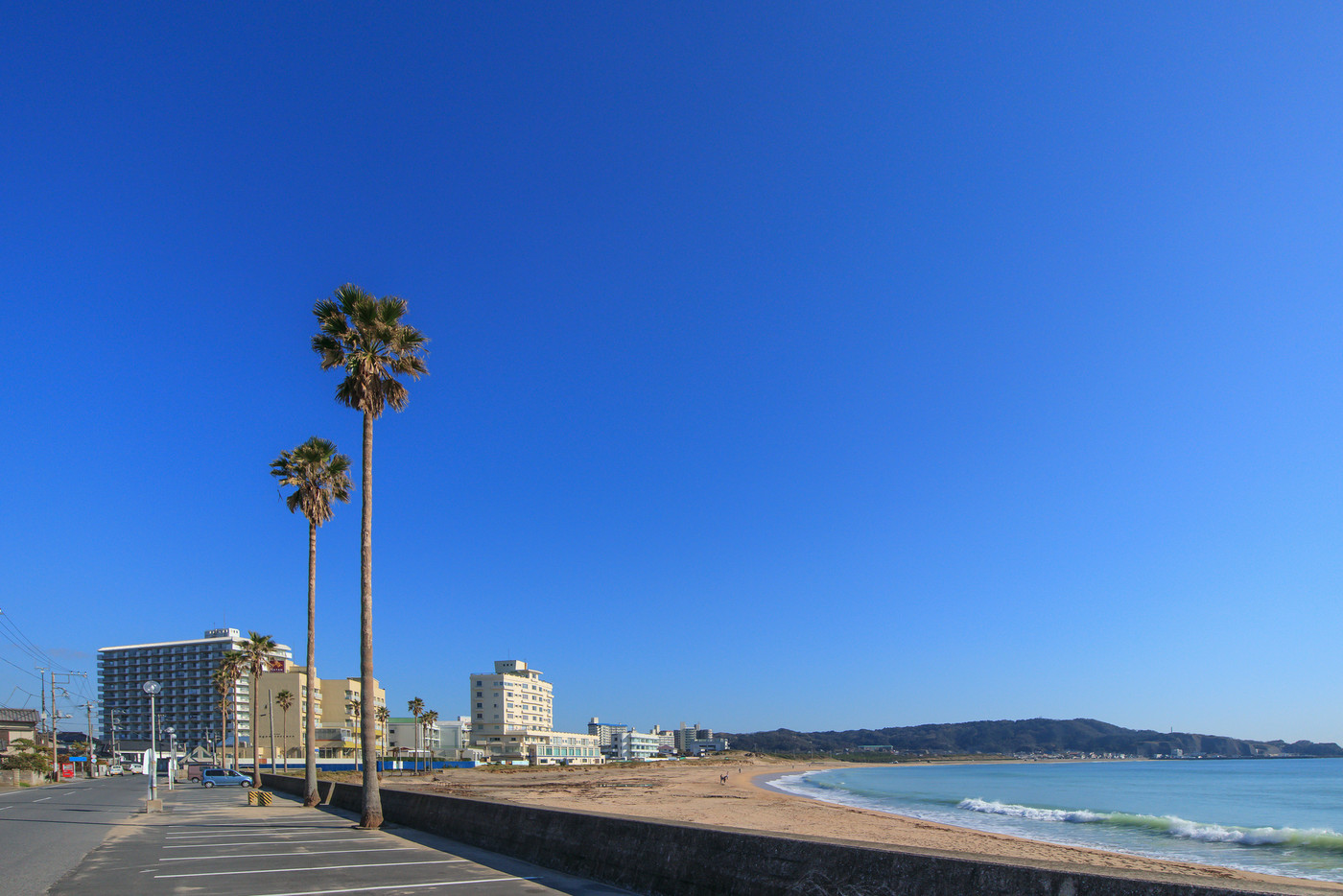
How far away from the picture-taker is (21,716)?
4535 inches

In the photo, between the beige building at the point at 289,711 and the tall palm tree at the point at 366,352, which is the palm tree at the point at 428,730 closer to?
the beige building at the point at 289,711

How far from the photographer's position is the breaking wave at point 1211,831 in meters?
33.2

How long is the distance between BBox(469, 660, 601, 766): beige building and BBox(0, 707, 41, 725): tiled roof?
6772cm

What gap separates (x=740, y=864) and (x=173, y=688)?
199m

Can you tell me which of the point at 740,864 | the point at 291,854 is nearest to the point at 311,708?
the point at 291,854

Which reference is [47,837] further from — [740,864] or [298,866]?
[740,864]

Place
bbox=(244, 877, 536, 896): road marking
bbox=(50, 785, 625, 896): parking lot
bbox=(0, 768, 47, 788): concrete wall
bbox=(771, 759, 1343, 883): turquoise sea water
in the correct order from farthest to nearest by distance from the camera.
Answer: bbox=(0, 768, 47, 788): concrete wall < bbox=(771, 759, 1343, 883): turquoise sea water < bbox=(50, 785, 625, 896): parking lot < bbox=(244, 877, 536, 896): road marking

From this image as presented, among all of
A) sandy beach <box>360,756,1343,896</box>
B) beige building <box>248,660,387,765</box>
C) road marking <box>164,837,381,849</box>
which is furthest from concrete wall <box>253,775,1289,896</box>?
beige building <box>248,660,387,765</box>

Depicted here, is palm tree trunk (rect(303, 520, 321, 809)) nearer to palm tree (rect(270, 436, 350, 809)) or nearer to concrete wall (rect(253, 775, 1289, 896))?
palm tree (rect(270, 436, 350, 809))

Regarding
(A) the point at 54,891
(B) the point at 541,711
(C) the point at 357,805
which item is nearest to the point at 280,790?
(C) the point at 357,805

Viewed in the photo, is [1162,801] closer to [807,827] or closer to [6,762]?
[807,827]

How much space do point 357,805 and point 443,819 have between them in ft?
35.9

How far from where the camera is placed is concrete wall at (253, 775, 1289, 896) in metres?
6.07

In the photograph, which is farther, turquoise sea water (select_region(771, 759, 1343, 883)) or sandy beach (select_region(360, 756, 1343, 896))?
turquoise sea water (select_region(771, 759, 1343, 883))
